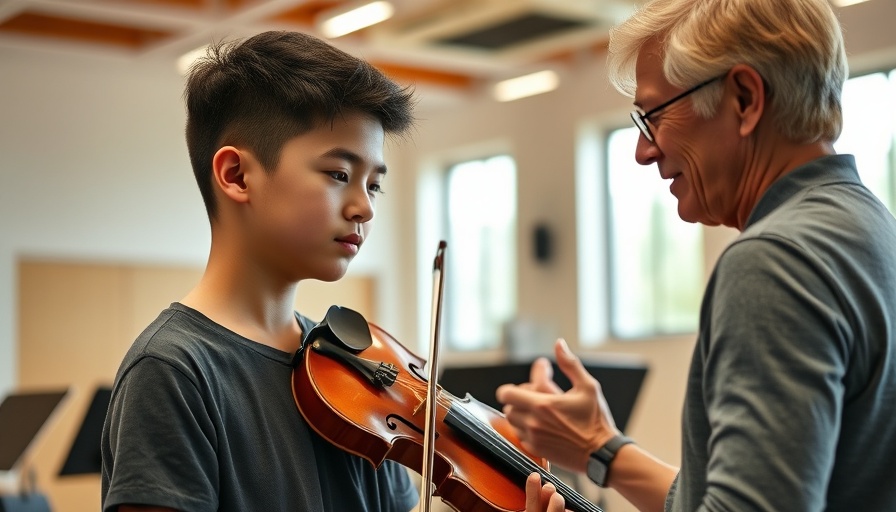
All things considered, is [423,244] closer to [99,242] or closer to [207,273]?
[99,242]

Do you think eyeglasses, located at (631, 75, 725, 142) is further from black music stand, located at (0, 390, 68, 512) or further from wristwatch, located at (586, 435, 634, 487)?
black music stand, located at (0, 390, 68, 512)

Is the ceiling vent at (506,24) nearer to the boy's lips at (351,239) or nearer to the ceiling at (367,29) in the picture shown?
the ceiling at (367,29)

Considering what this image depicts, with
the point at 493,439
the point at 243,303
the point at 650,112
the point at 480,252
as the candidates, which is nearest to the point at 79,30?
the point at 480,252

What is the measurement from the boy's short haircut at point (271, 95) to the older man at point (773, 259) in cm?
42

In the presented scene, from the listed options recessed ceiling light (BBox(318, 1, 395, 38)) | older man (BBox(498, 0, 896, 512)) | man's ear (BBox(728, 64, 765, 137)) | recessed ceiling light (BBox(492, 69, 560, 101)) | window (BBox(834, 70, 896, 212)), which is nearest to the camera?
older man (BBox(498, 0, 896, 512))

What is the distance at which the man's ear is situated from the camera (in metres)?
1.19

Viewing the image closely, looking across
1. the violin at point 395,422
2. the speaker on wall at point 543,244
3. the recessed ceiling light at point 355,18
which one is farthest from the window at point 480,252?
the violin at point 395,422

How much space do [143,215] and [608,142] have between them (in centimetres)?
354

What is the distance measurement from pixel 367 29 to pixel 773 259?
249 inches

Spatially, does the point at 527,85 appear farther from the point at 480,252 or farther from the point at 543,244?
the point at 480,252

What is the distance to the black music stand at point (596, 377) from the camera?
3680mm

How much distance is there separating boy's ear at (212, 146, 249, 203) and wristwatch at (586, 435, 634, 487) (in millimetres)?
706

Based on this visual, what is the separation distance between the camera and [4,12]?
629 centimetres

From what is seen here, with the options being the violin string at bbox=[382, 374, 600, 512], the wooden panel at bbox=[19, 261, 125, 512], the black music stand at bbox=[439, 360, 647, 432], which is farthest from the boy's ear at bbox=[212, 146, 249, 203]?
the wooden panel at bbox=[19, 261, 125, 512]
